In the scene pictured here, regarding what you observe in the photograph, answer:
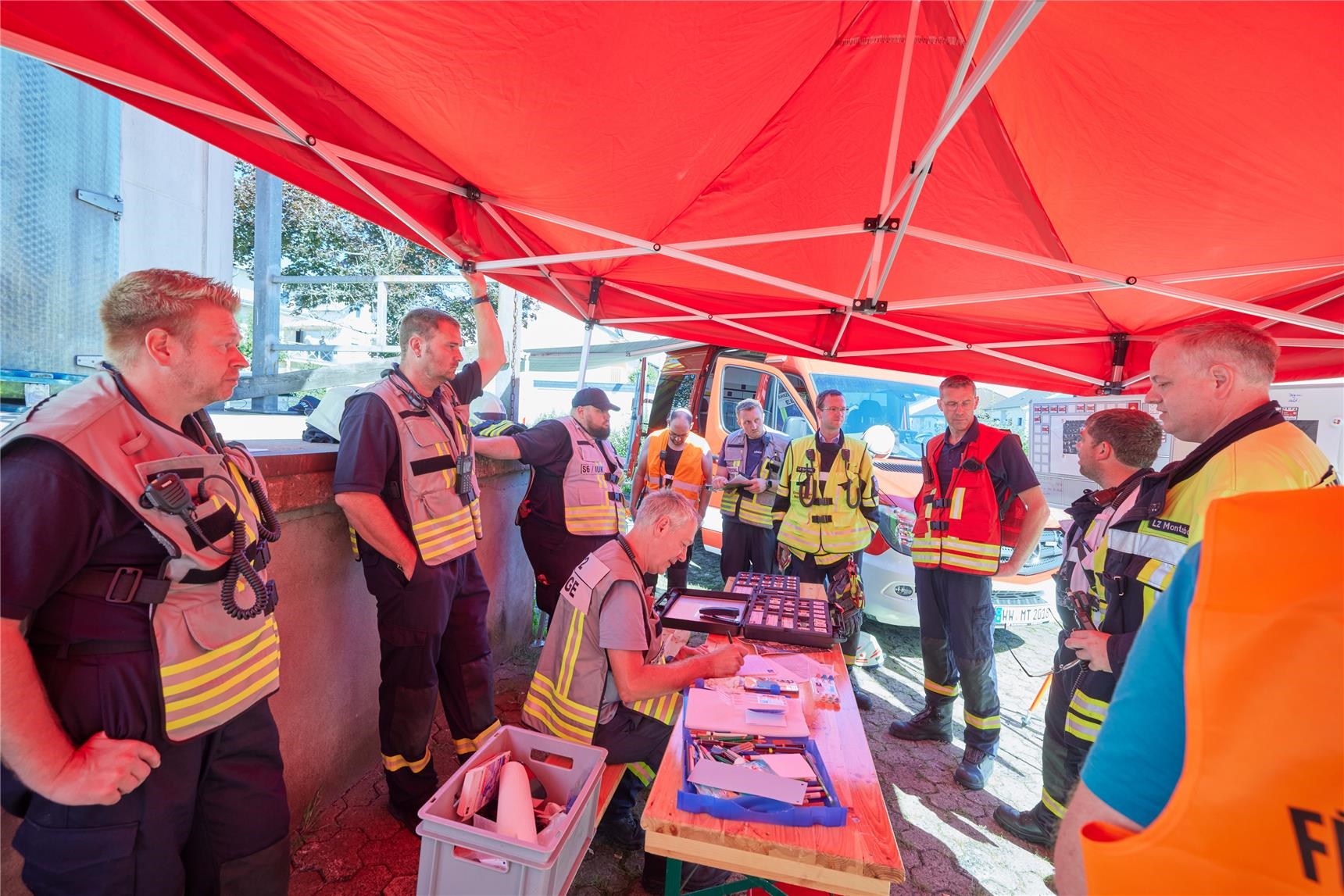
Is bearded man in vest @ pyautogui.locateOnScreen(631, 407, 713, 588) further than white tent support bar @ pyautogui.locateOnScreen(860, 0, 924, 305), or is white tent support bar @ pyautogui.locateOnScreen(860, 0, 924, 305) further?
bearded man in vest @ pyautogui.locateOnScreen(631, 407, 713, 588)

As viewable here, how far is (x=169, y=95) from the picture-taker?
5.49 feet

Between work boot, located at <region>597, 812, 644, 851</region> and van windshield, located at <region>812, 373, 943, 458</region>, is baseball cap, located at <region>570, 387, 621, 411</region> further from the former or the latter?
van windshield, located at <region>812, 373, 943, 458</region>

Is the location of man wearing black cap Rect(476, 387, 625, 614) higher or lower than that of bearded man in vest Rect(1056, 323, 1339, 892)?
lower

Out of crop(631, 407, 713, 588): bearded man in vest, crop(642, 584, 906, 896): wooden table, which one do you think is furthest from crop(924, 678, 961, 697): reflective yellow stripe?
crop(642, 584, 906, 896): wooden table

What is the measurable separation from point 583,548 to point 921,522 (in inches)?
84.3

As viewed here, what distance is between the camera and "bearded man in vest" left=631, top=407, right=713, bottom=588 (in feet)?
18.9

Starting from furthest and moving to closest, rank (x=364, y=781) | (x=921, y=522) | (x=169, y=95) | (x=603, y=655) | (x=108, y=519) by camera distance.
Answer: (x=921, y=522)
(x=364, y=781)
(x=603, y=655)
(x=169, y=95)
(x=108, y=519)

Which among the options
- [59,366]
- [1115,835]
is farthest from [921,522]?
[59,366]

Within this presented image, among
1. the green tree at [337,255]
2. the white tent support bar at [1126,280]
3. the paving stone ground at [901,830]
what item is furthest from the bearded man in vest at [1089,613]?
the green tree at [337,255]

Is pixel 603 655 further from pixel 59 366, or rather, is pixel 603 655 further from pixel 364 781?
pixel 59 366

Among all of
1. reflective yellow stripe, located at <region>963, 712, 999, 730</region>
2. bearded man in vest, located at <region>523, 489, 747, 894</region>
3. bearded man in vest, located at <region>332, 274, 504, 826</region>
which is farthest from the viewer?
reflective yellow stripe, located at <region>963, 712, 999, 730</region>

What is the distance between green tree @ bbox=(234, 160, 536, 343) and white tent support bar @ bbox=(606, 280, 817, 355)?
1162cm

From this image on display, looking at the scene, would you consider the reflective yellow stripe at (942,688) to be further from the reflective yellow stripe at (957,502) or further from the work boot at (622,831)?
the work boot at (622,831)

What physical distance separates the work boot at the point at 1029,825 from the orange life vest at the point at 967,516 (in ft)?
3.97
